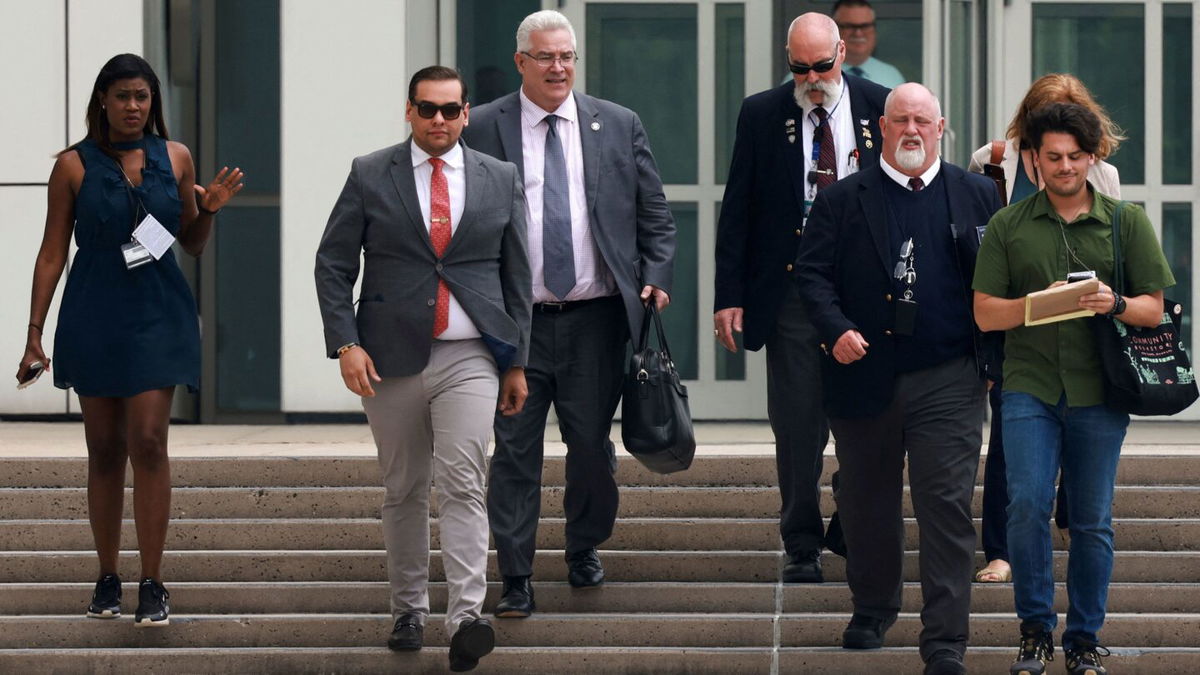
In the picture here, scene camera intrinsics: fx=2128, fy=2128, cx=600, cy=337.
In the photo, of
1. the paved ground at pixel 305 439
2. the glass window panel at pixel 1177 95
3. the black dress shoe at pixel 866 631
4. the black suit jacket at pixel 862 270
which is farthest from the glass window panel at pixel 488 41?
the black dress shoe at pixel 866 631

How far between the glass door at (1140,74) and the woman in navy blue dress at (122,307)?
5.47m

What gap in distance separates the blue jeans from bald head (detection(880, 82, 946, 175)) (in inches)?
32.9

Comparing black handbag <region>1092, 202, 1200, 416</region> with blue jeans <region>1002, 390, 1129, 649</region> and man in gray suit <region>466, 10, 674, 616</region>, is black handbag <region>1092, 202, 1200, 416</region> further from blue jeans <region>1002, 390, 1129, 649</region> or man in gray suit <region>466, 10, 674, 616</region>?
Result: man in gray suit <region>466, 10, 674, 616</region>

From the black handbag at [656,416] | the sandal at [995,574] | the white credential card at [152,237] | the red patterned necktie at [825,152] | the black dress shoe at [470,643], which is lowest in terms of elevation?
the black dress shoe at [470,643]

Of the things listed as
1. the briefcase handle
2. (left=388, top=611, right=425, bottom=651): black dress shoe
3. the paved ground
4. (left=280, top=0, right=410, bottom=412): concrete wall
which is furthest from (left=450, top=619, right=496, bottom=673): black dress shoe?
(left=280, top=0, right=410, bottom=412): concrete wall

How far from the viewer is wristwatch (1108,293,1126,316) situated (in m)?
6.42

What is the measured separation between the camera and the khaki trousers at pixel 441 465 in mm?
6770

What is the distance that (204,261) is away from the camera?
11.6 m

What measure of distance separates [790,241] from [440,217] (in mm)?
1345

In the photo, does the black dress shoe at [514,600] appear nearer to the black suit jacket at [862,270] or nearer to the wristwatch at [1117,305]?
the black suit jacket at [862,270]

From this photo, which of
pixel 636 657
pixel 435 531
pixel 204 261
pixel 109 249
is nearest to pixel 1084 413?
pixel 636 657

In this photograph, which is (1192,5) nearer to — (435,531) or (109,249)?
(435,531)

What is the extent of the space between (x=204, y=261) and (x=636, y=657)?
511 centimetres

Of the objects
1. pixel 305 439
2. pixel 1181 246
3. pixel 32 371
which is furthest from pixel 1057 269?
pixel 1181 246
